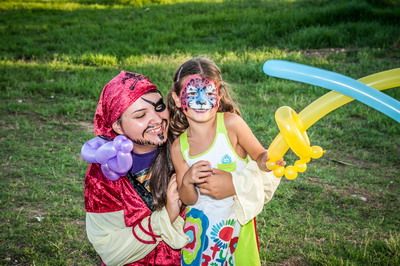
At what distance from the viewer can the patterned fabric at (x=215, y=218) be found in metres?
3.02

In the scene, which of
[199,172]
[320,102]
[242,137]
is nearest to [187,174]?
[199,172]

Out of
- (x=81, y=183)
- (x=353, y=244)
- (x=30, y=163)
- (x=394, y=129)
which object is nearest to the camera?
(x=353, y=244)

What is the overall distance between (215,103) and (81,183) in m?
2.61

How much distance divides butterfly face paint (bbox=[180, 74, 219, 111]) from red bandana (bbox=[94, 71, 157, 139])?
0.24 m

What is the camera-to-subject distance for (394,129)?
20.6ft

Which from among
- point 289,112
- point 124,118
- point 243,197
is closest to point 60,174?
point 124,118

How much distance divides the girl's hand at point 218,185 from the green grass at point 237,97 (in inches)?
52.4

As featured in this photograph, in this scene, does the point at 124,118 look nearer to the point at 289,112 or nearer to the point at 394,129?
the point at 289,112

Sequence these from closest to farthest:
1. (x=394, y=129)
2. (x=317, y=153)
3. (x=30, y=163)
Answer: (x=317, y=153)
(x=30, y=163)
(x=394, y=129)

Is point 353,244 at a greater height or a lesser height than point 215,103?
lesser

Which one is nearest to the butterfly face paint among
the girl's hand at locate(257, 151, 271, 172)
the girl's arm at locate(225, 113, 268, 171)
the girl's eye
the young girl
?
the young girl

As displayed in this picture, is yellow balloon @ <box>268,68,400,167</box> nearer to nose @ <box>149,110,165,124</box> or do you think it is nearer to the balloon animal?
the balloon animal

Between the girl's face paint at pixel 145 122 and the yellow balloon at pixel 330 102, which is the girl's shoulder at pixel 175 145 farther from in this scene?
the yellow balloon at pixel 330 102

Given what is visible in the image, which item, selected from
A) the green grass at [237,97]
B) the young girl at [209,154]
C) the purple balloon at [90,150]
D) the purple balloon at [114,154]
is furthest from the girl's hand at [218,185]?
the green grass at [237,97]
